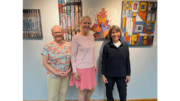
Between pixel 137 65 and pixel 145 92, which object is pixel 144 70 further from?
pixel 145 92

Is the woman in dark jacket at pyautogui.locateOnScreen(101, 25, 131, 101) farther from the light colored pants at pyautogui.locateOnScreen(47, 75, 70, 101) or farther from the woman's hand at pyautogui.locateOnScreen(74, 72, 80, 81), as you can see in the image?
the light colored pants at pyautogui.locateOnScreen(47, 75, 70, 101)

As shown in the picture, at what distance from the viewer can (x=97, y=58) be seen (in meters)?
1.71

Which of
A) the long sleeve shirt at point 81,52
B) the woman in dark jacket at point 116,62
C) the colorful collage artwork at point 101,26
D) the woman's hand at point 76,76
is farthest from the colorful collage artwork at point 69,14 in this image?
the woman's hand at point 76,76

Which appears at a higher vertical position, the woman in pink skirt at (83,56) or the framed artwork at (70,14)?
the framed artwork at (70,14)

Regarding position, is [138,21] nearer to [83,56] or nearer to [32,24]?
[83,56]

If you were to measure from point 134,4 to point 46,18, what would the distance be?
4.92 feet

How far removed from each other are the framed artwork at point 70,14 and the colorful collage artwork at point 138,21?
2.53 feet

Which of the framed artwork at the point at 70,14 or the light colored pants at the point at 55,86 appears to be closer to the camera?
the light colored pants at the point at 55,86

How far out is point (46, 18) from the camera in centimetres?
158

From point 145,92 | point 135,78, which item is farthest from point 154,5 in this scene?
point 145,92

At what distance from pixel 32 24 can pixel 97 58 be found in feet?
4.04

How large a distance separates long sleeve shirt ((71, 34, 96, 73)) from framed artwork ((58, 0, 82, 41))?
0.40 m

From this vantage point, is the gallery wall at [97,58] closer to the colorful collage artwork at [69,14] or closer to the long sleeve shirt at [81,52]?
the colorful collage artwork at [69,14]

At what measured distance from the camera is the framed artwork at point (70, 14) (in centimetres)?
153
